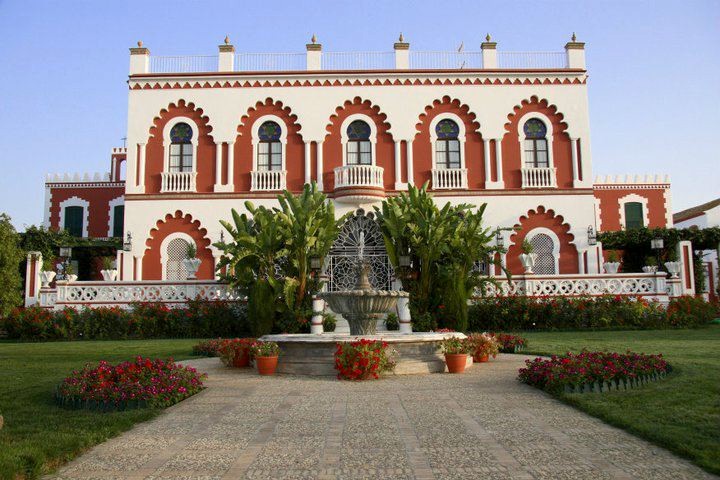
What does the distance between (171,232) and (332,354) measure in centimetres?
1549

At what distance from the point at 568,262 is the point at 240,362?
53.0ft

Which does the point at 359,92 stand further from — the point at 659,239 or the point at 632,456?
the point at 632,456

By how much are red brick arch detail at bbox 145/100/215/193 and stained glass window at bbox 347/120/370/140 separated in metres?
5.53

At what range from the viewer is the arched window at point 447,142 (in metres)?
25.6

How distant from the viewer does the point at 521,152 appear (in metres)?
25.5

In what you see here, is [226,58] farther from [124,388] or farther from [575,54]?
[124,388]

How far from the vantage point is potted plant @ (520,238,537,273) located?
22.3m

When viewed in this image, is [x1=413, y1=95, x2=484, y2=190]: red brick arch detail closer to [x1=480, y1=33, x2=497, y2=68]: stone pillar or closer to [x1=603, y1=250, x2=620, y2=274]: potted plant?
[x1=480, y1=33, x2=497, y2=68]: stone pillar

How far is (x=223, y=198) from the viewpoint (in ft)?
82.1

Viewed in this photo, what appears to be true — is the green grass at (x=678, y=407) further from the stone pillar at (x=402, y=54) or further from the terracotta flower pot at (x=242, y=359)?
the stone pillar at (x=402, y=54)

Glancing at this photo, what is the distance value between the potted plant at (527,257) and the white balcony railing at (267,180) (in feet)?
31.1

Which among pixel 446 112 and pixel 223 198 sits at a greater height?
pixel 446 112

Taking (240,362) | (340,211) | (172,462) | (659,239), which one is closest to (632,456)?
(172,462)

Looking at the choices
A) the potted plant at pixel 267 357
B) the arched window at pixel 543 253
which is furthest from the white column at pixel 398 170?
the potted plant at pixel 267 357
